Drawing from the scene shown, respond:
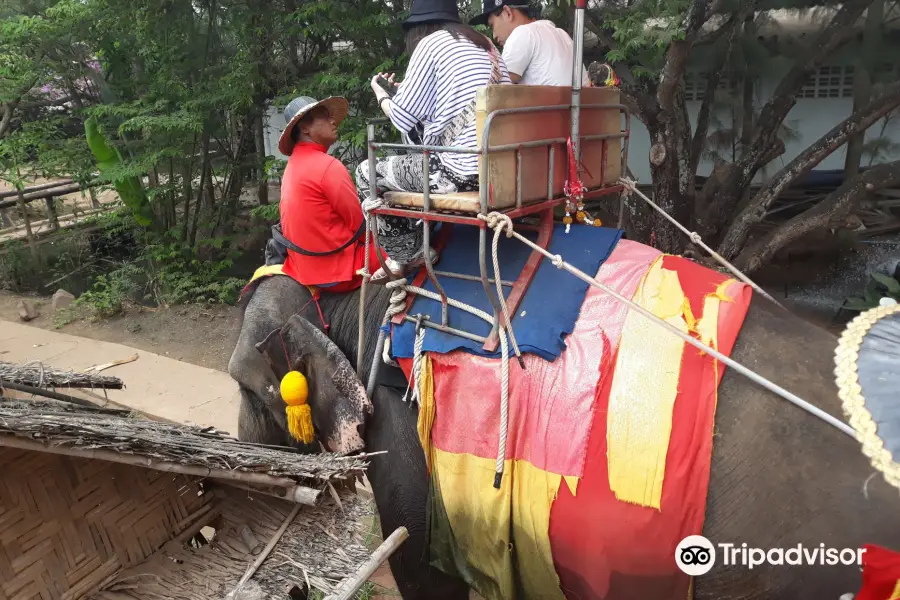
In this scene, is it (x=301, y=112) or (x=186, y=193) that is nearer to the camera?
(x=301, y=112)

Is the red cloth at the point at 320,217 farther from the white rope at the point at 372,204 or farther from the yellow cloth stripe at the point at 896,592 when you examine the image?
Result: the yellow cloth stripe at the point at 896,592

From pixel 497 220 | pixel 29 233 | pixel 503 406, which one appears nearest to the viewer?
pixel 497 220

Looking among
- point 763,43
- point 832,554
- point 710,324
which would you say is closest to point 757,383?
point 710,324

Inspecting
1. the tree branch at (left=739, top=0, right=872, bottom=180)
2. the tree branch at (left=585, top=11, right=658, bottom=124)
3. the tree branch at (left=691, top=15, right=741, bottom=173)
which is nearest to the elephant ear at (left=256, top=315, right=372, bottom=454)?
the tree branch at (left=585, top=11, right=658, bottom=124)

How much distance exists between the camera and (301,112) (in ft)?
9.89

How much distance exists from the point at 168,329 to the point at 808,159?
740 cm

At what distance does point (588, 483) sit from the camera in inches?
83.4

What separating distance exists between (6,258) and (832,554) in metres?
11.8

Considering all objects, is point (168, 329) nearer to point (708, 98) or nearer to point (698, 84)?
point (708, 98)

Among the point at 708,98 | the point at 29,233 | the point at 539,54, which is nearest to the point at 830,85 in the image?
the point at 708,98

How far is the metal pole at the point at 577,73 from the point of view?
2426mm

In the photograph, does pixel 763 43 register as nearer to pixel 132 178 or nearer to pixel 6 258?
pixel 132 178

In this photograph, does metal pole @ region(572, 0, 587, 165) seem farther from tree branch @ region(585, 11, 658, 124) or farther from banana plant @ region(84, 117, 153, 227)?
banana plant @ region(84, 117, 153, 227)

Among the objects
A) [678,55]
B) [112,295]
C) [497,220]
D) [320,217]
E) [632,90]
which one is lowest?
[112,295]
